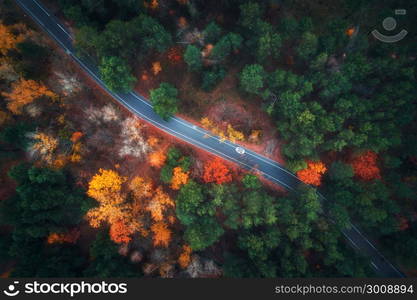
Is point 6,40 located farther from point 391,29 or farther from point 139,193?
point 391,29

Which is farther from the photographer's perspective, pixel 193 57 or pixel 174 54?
pixel 174 54

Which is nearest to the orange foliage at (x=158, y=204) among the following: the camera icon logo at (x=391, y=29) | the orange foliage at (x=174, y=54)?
the orange foliage at (x=174, y=54)

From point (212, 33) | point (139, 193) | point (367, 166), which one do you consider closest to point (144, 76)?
point (212, 33)

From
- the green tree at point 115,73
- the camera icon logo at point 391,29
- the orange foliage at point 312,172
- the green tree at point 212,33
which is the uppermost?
the camera icon logo at point 391,29

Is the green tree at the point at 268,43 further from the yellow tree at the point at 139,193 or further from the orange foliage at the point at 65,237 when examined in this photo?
the orange foliage at the point at 65,237

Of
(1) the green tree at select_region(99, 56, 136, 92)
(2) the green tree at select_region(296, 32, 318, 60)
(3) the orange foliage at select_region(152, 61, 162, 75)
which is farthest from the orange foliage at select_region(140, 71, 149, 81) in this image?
(2) the green tree at select_region(296, 32, 318, 60)

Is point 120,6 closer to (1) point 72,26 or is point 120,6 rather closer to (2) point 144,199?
(1) point 72,26
